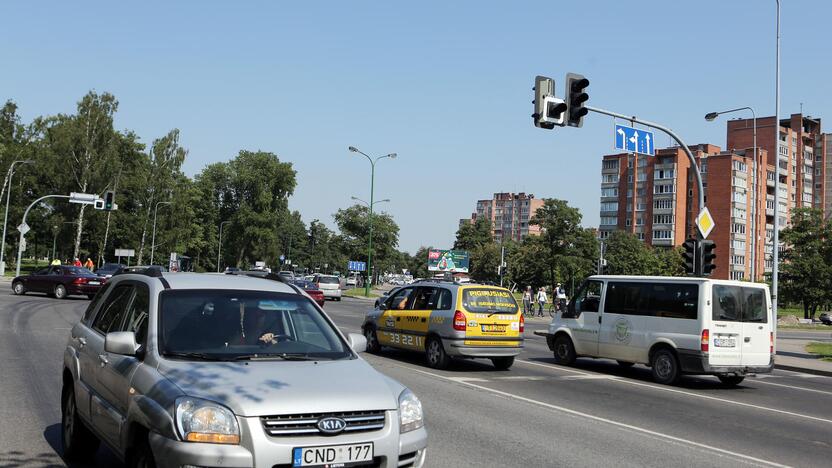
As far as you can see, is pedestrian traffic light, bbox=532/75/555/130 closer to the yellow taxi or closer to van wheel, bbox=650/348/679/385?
the yellow taxi

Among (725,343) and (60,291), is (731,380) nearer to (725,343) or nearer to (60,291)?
(725,343)

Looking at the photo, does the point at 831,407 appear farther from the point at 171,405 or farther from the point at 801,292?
the point at 801,292

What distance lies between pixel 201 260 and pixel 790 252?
9029 cm

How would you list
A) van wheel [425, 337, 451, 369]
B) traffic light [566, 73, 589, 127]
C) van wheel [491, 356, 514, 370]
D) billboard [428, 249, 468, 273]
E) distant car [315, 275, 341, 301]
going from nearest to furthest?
van wheel [425, 337, 451, 369] → van wheel [491, 356, 514, 370] → traffic light [566, 73, 589, 127] → distant car [315, 275, 341, 301] → billboard [428, 249, 468, 273]

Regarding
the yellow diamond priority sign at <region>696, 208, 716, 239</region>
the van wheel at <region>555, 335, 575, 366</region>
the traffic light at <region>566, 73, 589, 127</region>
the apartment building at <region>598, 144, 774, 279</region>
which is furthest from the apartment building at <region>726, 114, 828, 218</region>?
the van wheel at <region>555, 335, 575, 366</region>

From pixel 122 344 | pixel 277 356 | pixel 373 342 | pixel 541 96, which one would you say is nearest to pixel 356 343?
pixel 277 356

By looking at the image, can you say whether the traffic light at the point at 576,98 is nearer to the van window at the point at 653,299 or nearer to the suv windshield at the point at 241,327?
the van window at the point at 653,299

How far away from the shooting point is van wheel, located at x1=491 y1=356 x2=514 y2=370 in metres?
15.5

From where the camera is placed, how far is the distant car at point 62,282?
1342 inches

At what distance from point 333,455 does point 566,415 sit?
6201 mm

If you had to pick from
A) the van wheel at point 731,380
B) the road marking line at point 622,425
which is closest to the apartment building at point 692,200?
the van wheel at point 731,380

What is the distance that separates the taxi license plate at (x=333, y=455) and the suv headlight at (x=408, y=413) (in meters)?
0.33

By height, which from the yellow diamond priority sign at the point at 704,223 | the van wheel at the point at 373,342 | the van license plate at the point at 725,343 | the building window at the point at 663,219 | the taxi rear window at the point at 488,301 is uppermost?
the building window at the point at 663,219

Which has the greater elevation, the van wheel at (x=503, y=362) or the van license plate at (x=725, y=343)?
the van license plate at (x=725, y=343)
